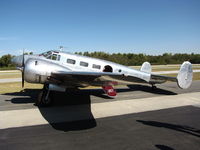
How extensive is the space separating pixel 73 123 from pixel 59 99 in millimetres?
4674


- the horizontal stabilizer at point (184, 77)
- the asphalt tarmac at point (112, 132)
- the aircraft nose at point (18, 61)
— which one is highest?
the aircraft nose at point (18, 61)

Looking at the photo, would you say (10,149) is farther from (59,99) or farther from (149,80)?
(149,80)

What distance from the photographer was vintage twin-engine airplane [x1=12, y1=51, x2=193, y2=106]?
27.5ft

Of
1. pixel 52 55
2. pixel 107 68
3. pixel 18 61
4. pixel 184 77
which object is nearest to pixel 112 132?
pixel 107 68

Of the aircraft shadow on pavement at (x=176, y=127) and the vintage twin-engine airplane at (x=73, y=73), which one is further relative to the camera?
the vintage twin-engine airplane at (x=73, y=73)

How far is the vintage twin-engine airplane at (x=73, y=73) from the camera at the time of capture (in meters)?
8.37

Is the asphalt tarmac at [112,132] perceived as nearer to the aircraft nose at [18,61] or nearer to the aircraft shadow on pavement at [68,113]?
the aircraft shadow on pavement at [68,113]

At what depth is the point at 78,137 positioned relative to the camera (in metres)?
6.13

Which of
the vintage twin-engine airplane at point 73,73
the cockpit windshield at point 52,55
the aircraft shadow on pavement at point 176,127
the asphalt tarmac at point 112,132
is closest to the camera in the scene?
the asphalt tarmac at point 112,132

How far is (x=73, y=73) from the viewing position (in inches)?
305

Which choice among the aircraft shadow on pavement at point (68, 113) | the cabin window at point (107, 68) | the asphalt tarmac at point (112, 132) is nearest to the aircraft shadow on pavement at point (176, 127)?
the asphalt tarmac at point (112, 132)

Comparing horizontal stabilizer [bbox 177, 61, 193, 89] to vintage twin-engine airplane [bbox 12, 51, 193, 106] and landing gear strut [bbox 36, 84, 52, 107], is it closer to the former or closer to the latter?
vintage twin-engine airplane [bbox 12, 51, 193, 106]

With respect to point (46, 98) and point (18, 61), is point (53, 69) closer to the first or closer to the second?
point (46, 98)

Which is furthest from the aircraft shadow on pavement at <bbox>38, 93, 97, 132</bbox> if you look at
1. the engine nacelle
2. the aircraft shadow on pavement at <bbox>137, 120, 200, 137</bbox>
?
the aircraft shadow on pavement at <bbox>137, 120, 200, 137</bbox>
